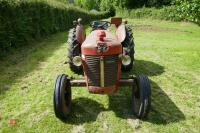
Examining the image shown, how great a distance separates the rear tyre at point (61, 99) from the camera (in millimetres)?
6379

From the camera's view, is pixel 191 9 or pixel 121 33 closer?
pixel 121 33

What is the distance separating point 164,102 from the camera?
25.1ft

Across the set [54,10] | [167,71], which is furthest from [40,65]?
[54,10]

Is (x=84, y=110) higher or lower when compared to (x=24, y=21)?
lower

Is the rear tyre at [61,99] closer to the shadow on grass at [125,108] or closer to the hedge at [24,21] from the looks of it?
the shadow on grass at [125,108]

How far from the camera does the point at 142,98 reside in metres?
6.51

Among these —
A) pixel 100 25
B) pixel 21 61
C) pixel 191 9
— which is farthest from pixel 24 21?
pixel 191 9

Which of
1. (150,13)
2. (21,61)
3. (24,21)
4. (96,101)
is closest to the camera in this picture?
(96,101)

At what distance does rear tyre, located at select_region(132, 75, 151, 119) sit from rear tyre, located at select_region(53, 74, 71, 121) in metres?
1.32

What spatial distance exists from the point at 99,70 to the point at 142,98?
37.0 inches

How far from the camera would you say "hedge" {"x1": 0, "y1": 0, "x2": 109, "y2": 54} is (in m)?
12.7

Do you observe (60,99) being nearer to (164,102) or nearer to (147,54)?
(164,102)

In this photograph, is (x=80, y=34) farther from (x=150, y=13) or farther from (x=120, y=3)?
(x=120, y=3)

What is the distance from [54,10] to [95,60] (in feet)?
52.7
